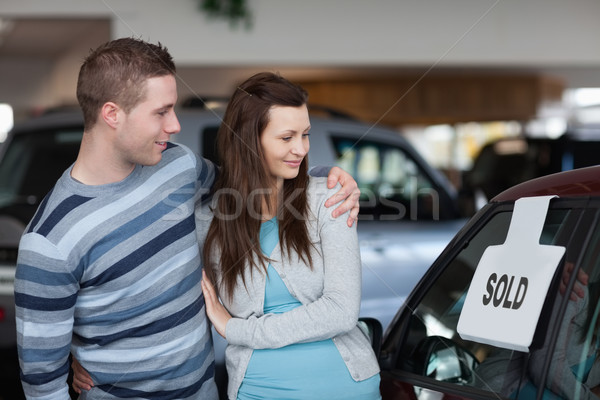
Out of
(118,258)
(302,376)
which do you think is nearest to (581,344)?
(302,376)

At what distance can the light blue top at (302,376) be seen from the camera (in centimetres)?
200

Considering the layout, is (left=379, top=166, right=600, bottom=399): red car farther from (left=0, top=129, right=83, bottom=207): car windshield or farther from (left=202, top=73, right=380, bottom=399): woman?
(left=0, top=129, right=83, bottom=207): car windshield

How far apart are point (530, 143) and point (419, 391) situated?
8481mm

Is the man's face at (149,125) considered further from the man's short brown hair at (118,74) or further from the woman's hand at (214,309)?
the woman's hand at (214,309)

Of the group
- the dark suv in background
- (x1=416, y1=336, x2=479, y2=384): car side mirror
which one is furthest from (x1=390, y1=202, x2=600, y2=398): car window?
the dark suv in background

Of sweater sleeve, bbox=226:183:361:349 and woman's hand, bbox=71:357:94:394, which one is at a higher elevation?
sweater sleeve, bbox=226:183:361:349

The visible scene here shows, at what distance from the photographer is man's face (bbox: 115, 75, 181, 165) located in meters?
1.97

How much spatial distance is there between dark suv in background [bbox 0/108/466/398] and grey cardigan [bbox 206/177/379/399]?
203 centimetres

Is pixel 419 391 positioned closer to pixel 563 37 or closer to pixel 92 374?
pixel 92 374

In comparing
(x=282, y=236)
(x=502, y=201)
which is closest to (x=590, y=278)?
(x=502, y=201)

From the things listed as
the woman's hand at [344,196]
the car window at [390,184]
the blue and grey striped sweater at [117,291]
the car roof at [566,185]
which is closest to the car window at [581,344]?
the car roof at [566,185]

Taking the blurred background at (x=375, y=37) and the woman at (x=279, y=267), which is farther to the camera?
the blurred background at (x=375, y=37)

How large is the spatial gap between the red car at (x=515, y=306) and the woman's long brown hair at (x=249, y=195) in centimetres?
43

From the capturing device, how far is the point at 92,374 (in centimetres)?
211
